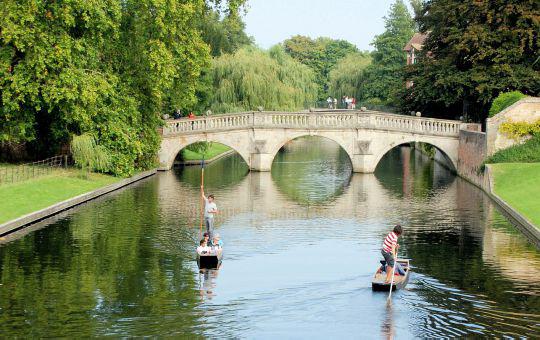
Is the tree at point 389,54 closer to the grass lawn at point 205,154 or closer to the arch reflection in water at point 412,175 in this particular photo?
the arch reflection in water at point 412,175

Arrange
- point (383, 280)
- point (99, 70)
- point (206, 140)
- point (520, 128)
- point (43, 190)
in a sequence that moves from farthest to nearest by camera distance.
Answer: point (206, 140) → point (520, 128) → point (99, 70) → point (43, 190) → point (383, 280)

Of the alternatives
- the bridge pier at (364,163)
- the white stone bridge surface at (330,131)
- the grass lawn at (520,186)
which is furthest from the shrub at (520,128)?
the bridge pier at (364,163)

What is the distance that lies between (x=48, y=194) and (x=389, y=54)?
245 feet

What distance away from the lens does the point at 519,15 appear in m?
52.2

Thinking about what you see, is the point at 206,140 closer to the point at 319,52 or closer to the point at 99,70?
the point at 99,70

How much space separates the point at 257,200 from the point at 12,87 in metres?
12.9

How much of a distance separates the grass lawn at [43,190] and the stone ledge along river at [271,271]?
3.93ft

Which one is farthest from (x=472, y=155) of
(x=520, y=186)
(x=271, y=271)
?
(x=271, y=271)

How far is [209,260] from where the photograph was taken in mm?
25359

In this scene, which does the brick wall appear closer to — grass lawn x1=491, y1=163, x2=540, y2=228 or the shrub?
the shrub

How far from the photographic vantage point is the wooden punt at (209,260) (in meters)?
25.3

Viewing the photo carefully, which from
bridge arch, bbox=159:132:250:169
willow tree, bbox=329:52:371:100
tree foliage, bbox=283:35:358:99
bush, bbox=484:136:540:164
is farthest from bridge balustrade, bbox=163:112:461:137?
tree foliage, bbox=283:35:358:99

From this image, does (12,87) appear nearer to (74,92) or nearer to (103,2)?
(74,92)

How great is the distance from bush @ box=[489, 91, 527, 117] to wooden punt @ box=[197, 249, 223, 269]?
2894 centimetres
